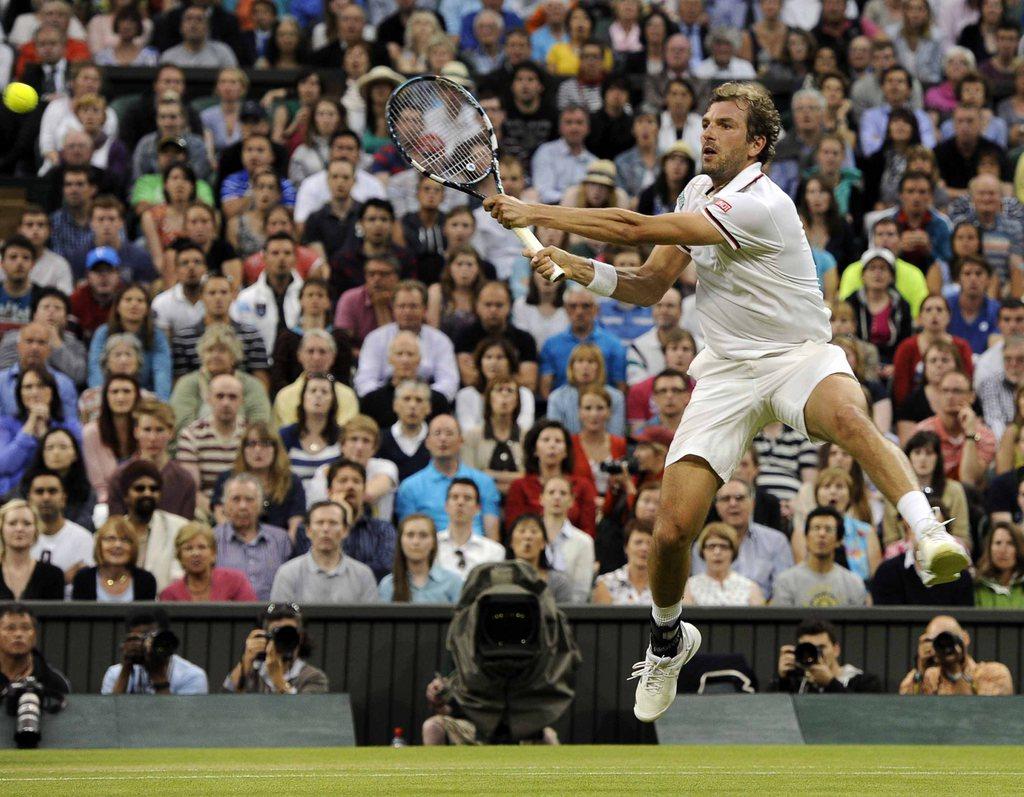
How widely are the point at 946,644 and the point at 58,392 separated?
6.19 metres

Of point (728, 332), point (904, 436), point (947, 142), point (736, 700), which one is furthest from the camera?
point (947, 142)

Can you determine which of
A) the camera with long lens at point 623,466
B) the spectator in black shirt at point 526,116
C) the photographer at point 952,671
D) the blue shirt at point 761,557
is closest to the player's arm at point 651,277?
the photographer at point 952,671

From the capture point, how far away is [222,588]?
11.6m

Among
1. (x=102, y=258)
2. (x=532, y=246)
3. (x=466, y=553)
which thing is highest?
(x=102, y=258)

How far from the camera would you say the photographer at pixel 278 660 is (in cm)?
1078

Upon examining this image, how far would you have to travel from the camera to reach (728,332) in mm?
7926

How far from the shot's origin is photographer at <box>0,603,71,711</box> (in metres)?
10.4

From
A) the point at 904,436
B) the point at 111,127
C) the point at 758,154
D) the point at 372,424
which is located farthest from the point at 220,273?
the point at 758,154

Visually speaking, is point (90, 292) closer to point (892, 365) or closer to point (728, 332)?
point (892, 365)

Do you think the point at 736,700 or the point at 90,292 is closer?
the point at 736,700

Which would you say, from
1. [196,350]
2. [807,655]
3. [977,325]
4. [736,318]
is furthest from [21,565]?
[977,325]

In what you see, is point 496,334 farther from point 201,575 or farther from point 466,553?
point 201,575

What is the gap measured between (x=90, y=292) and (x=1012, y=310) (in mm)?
6973

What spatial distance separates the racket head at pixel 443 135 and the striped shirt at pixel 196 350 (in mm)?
5479
